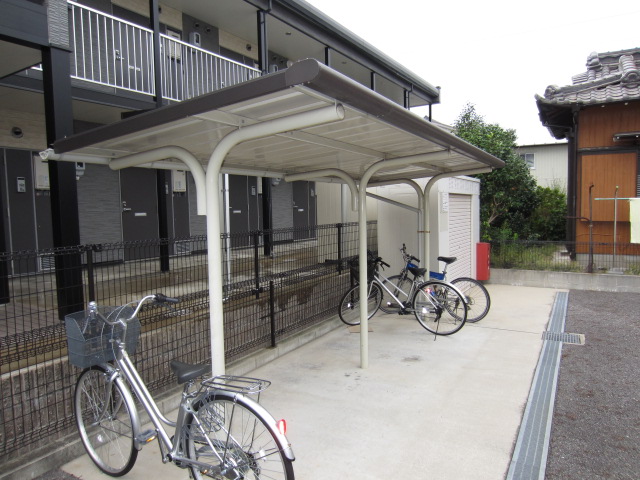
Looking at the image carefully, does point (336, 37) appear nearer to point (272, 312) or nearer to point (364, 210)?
point (364, 210)

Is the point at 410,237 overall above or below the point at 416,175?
below

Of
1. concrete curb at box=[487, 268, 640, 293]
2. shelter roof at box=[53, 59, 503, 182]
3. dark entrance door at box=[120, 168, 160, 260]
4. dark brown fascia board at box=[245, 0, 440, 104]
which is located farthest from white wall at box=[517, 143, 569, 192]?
shelter roof at box=[53, 59, 503, 182]

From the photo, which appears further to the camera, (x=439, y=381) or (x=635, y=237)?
(x=635, y=237)

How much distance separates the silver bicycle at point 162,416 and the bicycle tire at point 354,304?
333cm

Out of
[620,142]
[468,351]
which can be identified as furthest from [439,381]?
[620,142]

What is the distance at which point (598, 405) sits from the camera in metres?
3.66

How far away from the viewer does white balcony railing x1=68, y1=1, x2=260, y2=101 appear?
21.9 feet

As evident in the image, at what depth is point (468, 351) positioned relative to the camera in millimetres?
4973

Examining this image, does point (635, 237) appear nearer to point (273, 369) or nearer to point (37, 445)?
point (273, 369)

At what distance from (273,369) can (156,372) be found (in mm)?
1244

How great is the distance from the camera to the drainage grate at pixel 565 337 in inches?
211

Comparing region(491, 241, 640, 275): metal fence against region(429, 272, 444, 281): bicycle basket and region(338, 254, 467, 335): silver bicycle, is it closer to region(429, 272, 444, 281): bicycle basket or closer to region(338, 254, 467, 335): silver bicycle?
region(429, 272, 444, 281): bicycle basket

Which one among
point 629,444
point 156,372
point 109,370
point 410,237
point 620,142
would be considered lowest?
point 629,444

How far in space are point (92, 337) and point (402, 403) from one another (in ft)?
7.86
